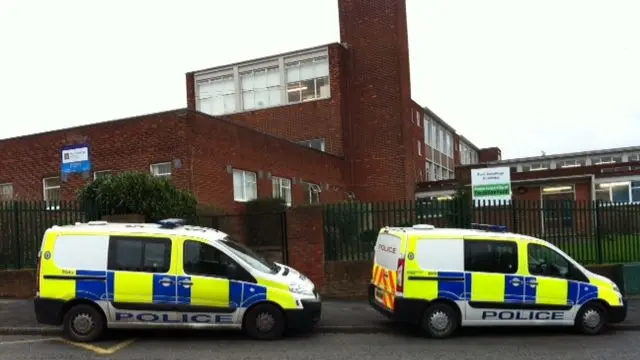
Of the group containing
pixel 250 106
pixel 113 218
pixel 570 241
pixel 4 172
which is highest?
pixel 250 106

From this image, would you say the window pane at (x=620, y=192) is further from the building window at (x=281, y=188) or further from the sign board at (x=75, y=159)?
the sign board at (x=75, y=159)

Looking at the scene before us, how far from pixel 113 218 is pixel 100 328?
4.58 metres

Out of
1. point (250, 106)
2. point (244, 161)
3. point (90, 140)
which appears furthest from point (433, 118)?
point (90, 140)

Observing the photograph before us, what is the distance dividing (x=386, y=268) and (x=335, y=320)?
4.77 feet

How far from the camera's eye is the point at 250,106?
34625 mm

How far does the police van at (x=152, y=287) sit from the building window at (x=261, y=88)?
25777 mm

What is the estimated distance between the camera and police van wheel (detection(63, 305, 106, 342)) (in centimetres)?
853

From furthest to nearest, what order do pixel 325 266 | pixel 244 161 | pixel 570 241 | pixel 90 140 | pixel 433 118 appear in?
pixel 433 118 → pixel 244 161 → pixel 90 140 → pixel 570 241 → pixel 325 266

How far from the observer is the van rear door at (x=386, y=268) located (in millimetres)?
9023

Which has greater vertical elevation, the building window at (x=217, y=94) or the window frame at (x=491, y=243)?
the building window at (x=217, y=94)

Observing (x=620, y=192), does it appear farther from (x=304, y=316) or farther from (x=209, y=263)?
(x=209, y=263)

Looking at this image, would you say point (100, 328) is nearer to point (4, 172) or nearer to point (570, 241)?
point (570, 241)

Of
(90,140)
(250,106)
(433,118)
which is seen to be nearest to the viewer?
(90,140)

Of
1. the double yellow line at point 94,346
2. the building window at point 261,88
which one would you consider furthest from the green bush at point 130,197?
the building window at point 261,88
